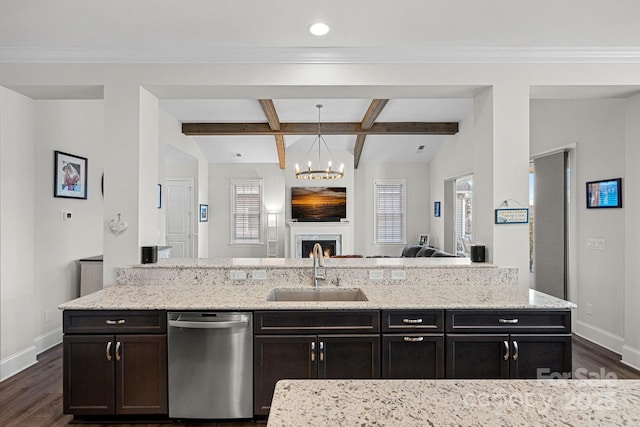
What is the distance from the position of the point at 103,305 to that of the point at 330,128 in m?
5.40

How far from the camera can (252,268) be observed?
9.86ft

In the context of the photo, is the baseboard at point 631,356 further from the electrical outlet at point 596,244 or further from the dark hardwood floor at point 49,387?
the electrical outlet at point 596,244

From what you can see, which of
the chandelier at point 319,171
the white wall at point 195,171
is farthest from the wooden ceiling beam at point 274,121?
the white wall at point 195,171

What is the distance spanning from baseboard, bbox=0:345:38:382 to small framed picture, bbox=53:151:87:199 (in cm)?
151

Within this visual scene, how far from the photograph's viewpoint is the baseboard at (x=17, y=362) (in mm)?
3162

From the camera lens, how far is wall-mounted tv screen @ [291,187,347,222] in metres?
8.30

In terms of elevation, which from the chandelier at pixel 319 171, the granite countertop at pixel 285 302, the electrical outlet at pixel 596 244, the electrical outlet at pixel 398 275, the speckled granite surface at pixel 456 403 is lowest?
the granite countertop at pixel 285 302

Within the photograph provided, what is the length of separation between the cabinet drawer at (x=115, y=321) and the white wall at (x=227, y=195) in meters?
6.47

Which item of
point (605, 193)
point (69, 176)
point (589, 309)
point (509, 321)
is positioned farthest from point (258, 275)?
point (589, 309)

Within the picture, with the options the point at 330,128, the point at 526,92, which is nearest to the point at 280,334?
the point at 526,92

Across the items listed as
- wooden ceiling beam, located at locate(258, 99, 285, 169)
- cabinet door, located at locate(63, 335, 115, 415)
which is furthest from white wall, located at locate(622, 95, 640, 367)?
wooden ceiling beam, located at locate(258, 99, 285, 169)

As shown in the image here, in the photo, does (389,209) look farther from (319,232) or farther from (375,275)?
(375,275)

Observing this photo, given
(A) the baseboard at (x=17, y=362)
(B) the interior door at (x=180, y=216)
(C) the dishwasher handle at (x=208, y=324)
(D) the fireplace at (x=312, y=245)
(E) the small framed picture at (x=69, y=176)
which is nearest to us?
(C) the dishwasher handle at (x=208, y=324)

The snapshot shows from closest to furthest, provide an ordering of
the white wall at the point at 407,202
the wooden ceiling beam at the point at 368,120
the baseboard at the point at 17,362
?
the baseboard at the point at 17,362
the wooden ceiling beam at the point at 368,120
the white wall at the point at 407,202
